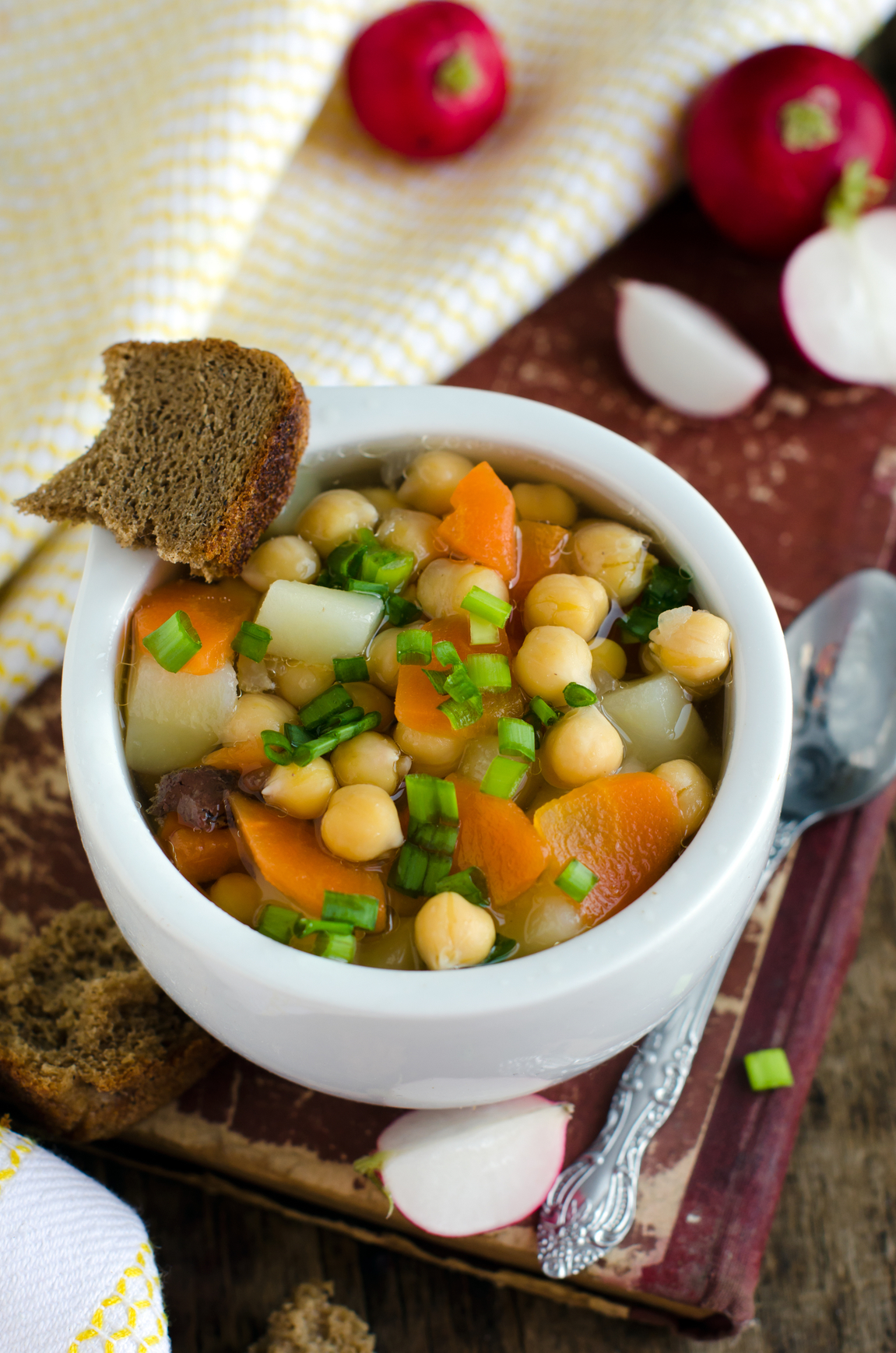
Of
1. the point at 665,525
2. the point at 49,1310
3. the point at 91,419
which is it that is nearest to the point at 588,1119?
the point at 49,1310

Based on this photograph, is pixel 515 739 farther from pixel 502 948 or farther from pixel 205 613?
pixel 205 613

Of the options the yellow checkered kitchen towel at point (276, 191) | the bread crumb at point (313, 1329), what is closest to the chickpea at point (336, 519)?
the yellow checkered kitchen towel at point (276, 191)

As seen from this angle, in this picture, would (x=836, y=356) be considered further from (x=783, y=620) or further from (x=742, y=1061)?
(x=742, y=1061)

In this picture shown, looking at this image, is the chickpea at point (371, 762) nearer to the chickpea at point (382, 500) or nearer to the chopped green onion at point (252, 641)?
the chopped green onion at point (252, 641)

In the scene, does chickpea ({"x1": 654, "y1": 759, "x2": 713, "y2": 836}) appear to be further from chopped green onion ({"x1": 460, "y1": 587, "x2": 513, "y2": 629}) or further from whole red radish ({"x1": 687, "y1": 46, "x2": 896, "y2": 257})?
whole red radish ({"x1": 687, "y1": 46, "x2": 896, "y2": 257})

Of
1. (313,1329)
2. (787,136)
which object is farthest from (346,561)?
(787,136)

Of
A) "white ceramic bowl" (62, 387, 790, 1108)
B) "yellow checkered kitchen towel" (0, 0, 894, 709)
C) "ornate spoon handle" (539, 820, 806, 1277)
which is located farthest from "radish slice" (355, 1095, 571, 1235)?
"yellow checkered kitchen towel" (0, 0, 894, 709)

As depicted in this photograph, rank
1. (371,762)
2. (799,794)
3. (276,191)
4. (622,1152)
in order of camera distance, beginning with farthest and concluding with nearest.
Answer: (276,191), (799,794), (622,1152), (371,762)
